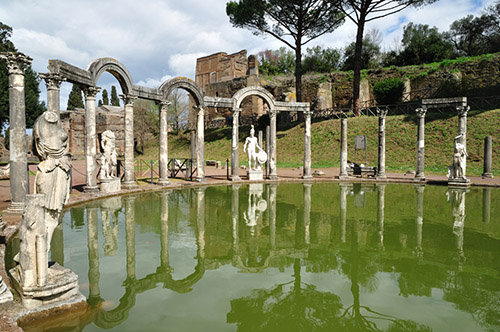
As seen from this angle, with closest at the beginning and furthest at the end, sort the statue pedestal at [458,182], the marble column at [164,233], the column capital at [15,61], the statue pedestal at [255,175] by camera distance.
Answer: the marble column at [164,233]
the column capital at [15,61]
the statue pedestal at [458,182]
the statue pedestal at [255,175]

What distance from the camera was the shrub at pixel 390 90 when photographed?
2878 centimetres

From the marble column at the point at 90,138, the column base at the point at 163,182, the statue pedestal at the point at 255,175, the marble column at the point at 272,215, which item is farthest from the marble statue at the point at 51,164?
the statue pedestal at the point at 255,175

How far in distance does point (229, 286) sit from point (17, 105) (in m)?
7.10

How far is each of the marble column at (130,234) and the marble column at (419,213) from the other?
4.99 metres

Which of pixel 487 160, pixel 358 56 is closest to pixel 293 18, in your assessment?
pixel 358 56

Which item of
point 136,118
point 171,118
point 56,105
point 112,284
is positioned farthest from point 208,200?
point 171,118

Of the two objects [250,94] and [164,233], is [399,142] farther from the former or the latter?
[164,233]

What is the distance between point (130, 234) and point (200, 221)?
72.3 inches

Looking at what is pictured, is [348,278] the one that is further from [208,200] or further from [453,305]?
[208,200]

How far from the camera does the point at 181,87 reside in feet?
48.9

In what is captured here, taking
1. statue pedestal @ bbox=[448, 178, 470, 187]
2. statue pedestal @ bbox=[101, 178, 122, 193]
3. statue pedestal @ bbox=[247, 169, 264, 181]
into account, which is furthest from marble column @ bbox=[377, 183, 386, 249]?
statue pedestal @ bbox=[101, 178, 122, 193]

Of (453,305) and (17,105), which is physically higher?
(17,105)

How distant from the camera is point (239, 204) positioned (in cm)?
1042

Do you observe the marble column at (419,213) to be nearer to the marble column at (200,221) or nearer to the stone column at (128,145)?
the marble column at (200,221)
